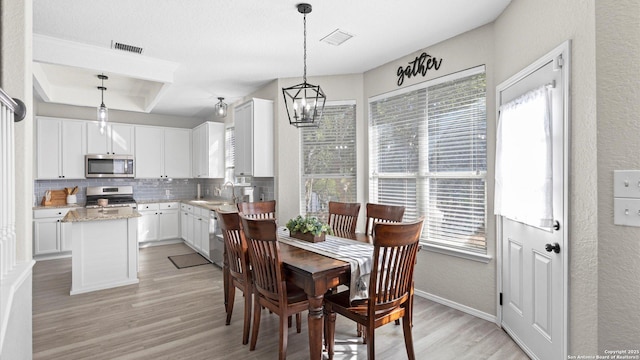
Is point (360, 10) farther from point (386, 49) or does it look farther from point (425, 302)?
point (425, 302)

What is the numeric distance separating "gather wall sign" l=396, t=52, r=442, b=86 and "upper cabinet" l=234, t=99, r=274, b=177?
190 cm

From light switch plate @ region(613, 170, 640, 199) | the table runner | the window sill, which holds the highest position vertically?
light switch plate @ region(613, 170, 640, 199)

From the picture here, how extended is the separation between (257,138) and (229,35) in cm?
158

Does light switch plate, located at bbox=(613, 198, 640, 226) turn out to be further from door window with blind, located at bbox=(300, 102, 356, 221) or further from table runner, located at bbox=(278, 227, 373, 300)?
door window with blind, located at bbox=(300, 102, 356, 221)

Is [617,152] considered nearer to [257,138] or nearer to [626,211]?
[626,211]

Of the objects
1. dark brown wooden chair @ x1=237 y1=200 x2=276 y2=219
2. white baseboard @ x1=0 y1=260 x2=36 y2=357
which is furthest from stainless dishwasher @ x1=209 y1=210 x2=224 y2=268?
white baseboard @ x1=0 y1=260 x2=36 y2=357

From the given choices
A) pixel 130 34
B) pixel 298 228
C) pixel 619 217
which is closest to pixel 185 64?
pixel 130 34

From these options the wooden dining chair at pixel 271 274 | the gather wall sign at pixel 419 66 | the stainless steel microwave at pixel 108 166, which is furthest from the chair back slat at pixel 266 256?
the stainless steel microwave at pixel 108 166

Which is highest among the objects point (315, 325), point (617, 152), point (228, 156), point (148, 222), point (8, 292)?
point (228, 156)

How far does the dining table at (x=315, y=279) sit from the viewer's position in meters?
1.98

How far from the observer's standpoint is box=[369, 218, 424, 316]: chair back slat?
6.28 ft

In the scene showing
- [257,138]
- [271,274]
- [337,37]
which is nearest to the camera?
[271,274]

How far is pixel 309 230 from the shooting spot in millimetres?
2725

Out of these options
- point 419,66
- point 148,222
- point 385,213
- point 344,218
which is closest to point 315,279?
point 385,213
